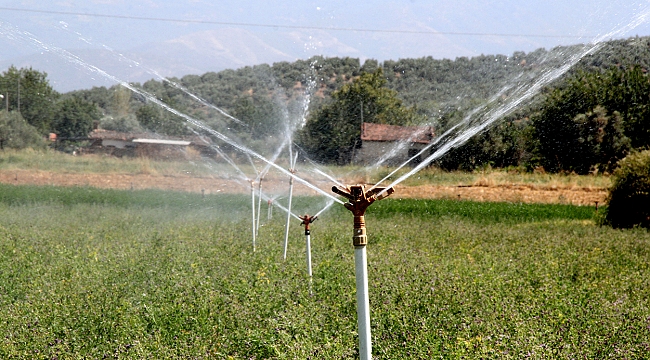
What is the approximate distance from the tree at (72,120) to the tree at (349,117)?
23248 mm

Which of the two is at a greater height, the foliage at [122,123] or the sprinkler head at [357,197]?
the foliage at [122,123]

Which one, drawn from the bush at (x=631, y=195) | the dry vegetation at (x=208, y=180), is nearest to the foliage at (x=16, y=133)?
the dry vegetation at (x=208, y=180)

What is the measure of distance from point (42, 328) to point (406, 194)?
67.0ft

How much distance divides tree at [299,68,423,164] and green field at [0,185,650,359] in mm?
1490

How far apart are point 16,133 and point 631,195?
2527cm

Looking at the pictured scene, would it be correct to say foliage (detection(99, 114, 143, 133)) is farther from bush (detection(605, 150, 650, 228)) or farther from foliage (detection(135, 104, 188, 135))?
bush (detection(605, 150, 650, 228))

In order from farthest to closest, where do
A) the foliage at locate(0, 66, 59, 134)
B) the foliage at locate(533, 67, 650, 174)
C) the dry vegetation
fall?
the foliage at locate(0, 66, 59, 134) → the foliage at locate(533, 67, 650, 174) → the dry vegetation

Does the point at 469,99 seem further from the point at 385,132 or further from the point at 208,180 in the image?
the point at 208,180

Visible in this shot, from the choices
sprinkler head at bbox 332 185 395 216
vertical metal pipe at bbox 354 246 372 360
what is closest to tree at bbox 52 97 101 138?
sprinkler head at bbox 332 185 395 216

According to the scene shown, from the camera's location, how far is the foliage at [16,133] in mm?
31766

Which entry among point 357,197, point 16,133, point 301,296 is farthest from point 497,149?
point 357,197

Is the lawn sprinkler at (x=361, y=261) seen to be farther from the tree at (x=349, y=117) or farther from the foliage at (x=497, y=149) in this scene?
the foliage at (x=497, y=149)

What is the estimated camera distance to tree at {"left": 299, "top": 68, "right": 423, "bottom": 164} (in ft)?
41.1

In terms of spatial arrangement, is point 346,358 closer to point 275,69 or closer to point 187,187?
point 275,69
